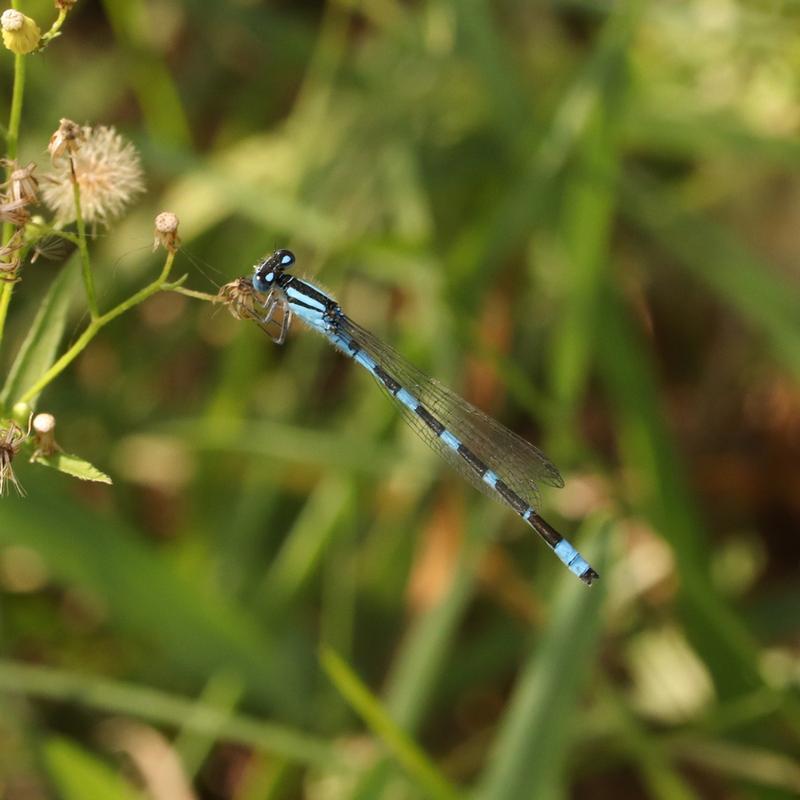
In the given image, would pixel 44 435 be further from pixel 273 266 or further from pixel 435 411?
pixel 435 411

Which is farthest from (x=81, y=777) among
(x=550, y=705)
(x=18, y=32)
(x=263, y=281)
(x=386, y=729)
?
(x=18, y=32)

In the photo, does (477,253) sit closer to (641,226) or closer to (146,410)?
(641,226)

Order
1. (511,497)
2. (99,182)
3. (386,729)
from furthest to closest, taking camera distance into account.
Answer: (511,497) → (386,729) → (99,182)

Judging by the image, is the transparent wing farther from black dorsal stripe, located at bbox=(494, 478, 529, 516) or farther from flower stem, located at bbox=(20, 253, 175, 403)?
flower stem, located at bbox=(20, 253, 175, 403)

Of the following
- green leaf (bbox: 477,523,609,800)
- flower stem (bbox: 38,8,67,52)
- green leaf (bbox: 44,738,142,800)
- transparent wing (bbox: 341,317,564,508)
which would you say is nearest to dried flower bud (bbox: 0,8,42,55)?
flower stem (bbox: 38,8,67,52)

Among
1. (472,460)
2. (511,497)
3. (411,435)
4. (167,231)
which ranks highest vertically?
(411,435)

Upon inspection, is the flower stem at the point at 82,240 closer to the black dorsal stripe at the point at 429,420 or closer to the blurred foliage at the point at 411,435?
the blurred foliage at the point at 411,435
